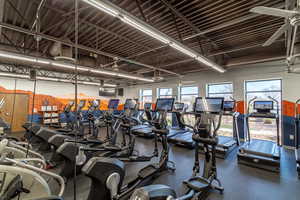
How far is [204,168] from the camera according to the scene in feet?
8.68

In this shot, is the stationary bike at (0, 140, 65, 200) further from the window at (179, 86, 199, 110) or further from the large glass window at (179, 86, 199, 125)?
the window at (179, 86, 199, 110)

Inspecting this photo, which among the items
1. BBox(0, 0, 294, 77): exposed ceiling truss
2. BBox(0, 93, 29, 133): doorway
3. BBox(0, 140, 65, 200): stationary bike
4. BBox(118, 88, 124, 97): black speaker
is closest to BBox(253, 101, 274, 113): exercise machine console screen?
BBox(0, 0, 294, 77): exposed ceiling truss

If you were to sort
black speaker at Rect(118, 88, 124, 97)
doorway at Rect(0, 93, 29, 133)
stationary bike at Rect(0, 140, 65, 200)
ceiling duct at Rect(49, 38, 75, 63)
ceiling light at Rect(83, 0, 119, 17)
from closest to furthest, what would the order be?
stationary bike at Rect(0, 140, 65, 200), ceiling light at Rect(83, 0, 119, 17), ceiling duct at Rect(49, 38, 75, 63), doorway at Rect(0, 93, 29, 133), black speaker at Rect(118, 88, 124, 97)

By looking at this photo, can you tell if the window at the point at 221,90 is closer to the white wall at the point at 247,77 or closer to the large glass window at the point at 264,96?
the white wall at the point at 247,77

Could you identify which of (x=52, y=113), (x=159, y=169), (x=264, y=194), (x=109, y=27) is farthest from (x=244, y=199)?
(x=52, y=113)

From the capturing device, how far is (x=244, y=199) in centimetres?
232

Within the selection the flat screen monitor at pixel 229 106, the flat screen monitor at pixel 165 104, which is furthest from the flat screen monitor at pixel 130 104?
the flat screen monitor at pixel 229 106

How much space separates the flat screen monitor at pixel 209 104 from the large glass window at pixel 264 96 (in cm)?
398

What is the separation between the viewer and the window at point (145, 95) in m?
10.8

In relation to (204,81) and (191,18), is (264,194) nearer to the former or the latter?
(191,18)

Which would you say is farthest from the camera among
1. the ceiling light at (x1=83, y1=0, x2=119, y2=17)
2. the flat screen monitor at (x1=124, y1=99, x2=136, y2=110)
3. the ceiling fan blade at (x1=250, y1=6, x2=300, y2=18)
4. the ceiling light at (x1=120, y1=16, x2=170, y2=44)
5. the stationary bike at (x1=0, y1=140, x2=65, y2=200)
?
the flat screen monitor at (x1=124, y1=99, x2=136, y2=110)

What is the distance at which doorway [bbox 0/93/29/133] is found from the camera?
7.41 meters

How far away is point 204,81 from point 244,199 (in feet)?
20.6

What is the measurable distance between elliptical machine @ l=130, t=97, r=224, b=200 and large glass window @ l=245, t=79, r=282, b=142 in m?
A: 4.25
